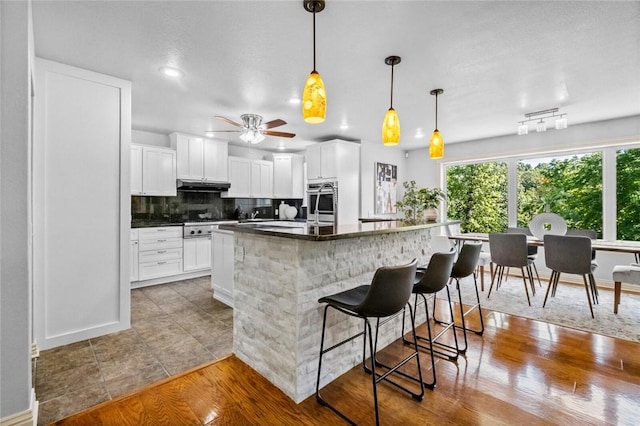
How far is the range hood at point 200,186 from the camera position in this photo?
5.09m

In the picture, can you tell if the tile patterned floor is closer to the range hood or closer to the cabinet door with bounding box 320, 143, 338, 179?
the range hood

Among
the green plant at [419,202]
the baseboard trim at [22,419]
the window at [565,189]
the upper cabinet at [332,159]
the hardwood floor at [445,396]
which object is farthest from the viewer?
the upper cabinet at [332,159]

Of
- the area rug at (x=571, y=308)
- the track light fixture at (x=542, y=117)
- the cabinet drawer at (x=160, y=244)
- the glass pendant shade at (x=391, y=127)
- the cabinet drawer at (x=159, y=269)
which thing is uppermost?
the track light fixture at (x=542, y=117)

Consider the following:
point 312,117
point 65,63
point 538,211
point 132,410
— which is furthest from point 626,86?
point 65,63

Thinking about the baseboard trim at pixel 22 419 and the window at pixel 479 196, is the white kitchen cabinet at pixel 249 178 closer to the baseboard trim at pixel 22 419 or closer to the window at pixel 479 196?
the window at pixel 479 196

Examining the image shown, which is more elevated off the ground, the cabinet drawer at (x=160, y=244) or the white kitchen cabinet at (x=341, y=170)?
the white kitchen cabinet at (x=341, y=170)

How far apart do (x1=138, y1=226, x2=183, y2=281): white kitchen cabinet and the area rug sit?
4283mm

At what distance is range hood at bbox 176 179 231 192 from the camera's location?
16.7 ft

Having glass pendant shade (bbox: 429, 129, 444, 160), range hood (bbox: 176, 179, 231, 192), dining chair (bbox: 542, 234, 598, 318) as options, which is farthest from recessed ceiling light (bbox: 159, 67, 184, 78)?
dining chair (bbox: 542, 234, 598, 318)

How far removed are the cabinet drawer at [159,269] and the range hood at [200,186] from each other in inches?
49.9

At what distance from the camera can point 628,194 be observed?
443 centimetres

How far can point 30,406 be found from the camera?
1.60m

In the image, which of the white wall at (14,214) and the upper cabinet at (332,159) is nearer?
the white wall at (14,214)

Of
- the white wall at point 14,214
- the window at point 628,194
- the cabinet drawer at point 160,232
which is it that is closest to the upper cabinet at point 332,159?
the cabinet drawer at point 160,232
